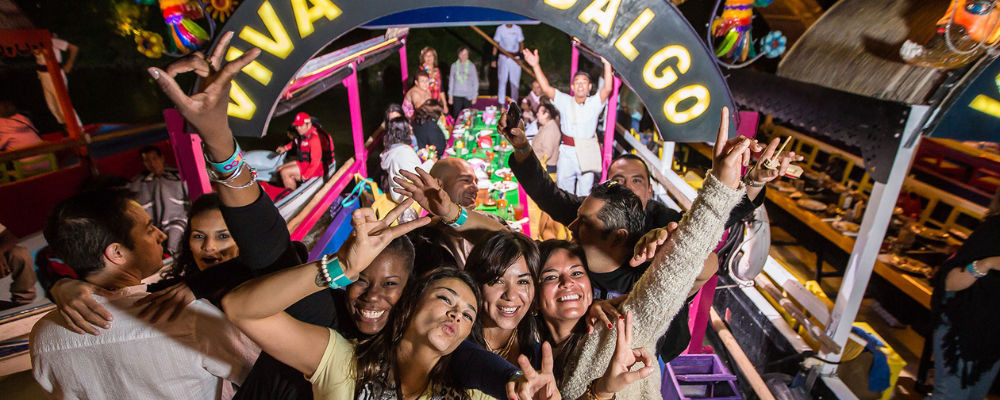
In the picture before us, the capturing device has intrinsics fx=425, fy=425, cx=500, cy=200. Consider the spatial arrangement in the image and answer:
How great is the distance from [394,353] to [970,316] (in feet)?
13.1

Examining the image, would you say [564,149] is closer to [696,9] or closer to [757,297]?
[696,9]

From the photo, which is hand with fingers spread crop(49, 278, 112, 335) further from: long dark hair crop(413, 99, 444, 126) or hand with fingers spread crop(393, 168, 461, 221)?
long dark hair crop(413, 99, 444, 126)

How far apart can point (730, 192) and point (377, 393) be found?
4.36ft

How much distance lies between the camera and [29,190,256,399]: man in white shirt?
1474mm

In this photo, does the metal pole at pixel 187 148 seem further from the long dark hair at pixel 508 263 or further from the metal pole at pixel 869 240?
the metal pole at pixel 869 240

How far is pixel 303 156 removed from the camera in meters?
5.19

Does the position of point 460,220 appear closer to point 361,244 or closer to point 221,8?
point 361,244

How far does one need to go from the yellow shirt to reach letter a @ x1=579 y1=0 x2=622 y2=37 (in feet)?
4.65

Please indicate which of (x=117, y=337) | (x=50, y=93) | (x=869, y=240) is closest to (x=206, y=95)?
(x=117, y=337)

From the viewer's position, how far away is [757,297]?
4418 mm

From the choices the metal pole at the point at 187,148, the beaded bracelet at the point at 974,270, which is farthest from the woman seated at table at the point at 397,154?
the beaded bracelet at the point at 974,270

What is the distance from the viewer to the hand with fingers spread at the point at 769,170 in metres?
1.54

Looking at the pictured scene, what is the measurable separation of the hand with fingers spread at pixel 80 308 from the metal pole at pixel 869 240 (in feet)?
12.9

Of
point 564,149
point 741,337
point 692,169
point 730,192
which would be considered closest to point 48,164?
point 564,149
